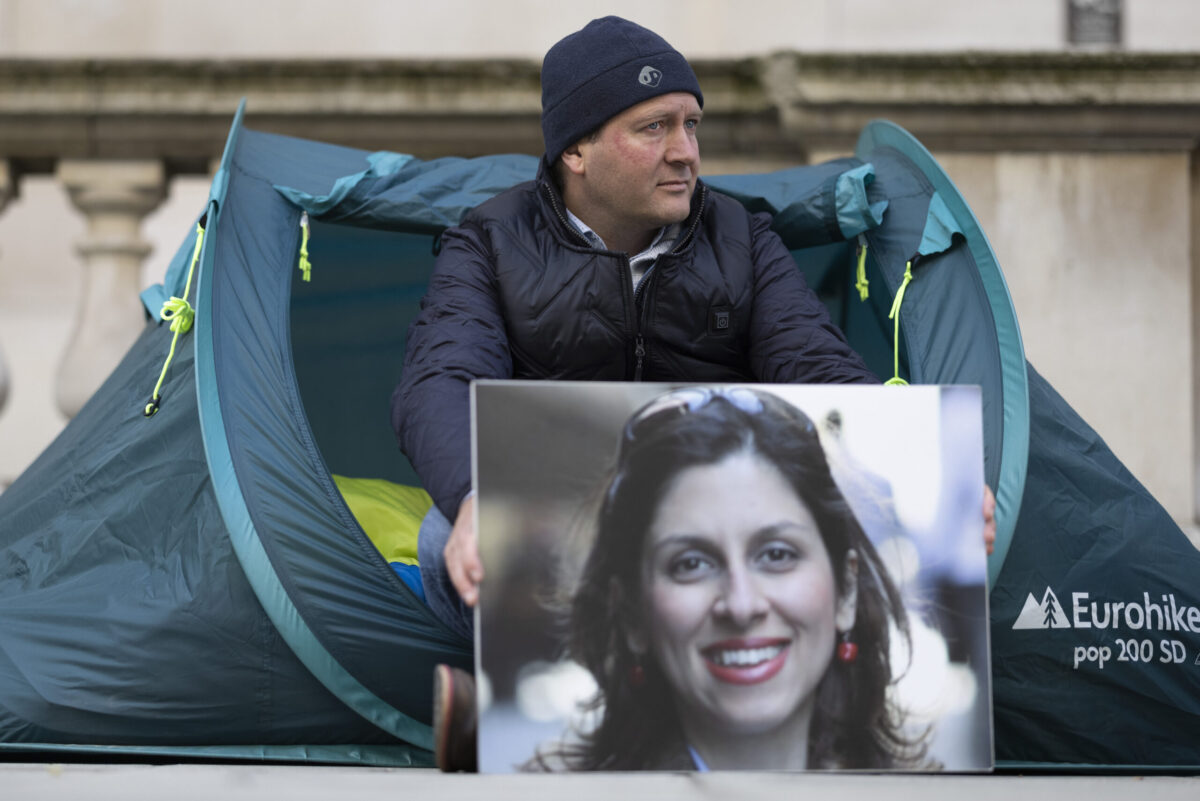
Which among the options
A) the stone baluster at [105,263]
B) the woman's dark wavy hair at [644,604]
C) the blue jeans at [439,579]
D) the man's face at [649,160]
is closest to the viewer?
the woman's dark wavy hair at [644,604]

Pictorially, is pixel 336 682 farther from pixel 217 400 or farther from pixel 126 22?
pixel 126 22

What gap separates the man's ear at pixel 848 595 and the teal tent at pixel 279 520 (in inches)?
12.6

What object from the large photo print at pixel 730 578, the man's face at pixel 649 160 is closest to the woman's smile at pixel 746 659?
the large photo print at pixel 730 578

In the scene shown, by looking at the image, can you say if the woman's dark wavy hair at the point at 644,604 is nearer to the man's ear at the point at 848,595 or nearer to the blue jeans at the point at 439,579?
the man's ear at the point at 848,595

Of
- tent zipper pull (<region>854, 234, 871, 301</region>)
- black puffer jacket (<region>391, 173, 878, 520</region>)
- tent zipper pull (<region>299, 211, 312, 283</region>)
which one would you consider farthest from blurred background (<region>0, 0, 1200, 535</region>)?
black puffer jacket (<region>391, 173, 878, 520</region>)

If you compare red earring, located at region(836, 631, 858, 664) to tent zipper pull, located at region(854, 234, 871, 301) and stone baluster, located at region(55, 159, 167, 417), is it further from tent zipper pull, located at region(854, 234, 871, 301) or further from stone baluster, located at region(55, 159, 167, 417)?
stone baluster, located at region(55, 159, 167, 417)

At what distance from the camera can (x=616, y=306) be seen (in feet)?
5.26

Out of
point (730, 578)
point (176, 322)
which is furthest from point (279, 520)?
point (730, 578)

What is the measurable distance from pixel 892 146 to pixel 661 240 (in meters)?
0.50

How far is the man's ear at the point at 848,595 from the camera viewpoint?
1.26 meters

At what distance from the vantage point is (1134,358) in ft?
10.7

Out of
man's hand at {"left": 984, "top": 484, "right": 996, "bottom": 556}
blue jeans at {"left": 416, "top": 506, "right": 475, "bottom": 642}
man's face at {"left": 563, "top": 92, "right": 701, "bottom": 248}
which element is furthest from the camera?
man's face at {"left": 563, "top": 92, "right": 701, "bottom": 248}

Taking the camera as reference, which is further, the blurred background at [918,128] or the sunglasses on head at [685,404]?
the blurred background at [918,128]

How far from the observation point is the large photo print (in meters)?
1.23
